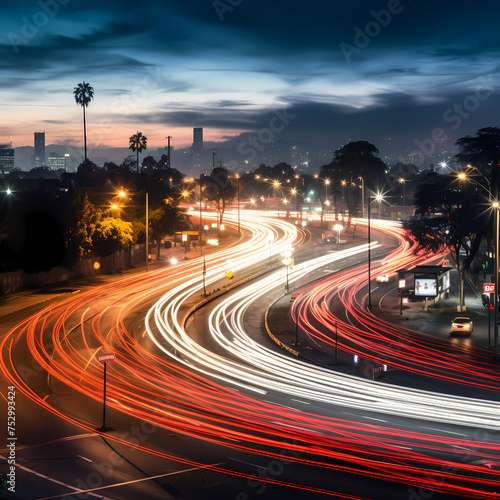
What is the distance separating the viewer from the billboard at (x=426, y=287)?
45844 millimetres

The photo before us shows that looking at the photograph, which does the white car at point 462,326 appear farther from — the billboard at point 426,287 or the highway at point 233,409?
the billboard at point 426,287

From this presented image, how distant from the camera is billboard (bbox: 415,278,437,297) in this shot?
45.8 m

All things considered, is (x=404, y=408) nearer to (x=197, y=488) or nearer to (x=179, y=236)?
(x=197, y=488)

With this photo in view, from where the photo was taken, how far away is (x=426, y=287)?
46000 millimetres

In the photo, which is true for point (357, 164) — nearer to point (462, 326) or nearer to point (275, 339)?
point (462, 326)

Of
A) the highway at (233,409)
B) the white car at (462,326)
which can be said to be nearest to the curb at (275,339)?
the highway at (233,409)

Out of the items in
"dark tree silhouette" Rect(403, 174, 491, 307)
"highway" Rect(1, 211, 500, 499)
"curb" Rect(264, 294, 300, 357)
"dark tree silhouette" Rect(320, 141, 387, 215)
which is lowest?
"curb" Rect(264, 294, 300, 357)

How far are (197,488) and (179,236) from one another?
72603mm

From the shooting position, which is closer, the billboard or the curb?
the curb

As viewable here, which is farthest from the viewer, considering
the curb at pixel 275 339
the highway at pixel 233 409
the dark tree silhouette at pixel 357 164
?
the dark tree silhouette at pixel 357 164

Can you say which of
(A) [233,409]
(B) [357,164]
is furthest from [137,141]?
(A) [233,409]

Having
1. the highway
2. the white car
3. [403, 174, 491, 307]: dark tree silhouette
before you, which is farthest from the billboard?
the white car

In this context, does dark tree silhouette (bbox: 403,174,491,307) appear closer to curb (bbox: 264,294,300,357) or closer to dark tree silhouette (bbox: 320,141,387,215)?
curb (bbox: 264,294,300,357)

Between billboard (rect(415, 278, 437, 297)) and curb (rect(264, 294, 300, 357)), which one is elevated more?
billboard (rect(415, 278, 437, 297))
